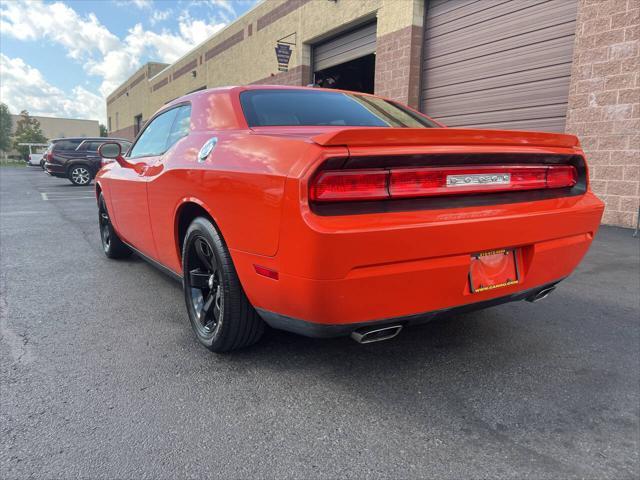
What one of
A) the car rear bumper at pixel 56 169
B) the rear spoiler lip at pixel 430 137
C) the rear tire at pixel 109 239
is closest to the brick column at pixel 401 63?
the rear tire at pixel 109 239

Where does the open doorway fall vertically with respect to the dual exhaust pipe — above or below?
above

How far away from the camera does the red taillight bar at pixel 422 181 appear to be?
1.86 meters

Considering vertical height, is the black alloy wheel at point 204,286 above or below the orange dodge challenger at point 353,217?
below

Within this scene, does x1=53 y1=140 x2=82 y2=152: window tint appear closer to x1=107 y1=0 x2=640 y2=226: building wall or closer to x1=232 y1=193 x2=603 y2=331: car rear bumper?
x1=107 y1=0 x2=640 y2=226: building wall

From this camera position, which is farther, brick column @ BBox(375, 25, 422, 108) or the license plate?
brick column @ BBox(375, 25, 422, 108)

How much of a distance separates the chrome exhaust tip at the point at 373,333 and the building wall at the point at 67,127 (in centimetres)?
12058

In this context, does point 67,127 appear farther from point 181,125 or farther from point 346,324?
point 346,324

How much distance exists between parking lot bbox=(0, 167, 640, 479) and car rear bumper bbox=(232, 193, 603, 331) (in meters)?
0.42

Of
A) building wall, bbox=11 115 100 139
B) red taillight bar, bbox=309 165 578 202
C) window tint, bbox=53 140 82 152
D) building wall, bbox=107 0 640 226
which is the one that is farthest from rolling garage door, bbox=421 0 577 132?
building wall, bbox=11 115 100 139

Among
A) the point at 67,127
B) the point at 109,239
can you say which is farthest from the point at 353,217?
the point at 67,127

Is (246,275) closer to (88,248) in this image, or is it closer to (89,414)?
(89,414)

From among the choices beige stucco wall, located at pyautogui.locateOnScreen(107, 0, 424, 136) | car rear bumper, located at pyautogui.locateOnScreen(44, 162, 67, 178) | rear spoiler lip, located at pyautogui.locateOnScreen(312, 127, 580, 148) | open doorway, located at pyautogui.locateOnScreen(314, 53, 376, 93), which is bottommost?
car rear bumper, located at pyautogui.locateOnScreen(44, 162, 67, 178)

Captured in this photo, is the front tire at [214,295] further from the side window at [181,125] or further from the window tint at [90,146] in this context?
the window tint at [90,146]

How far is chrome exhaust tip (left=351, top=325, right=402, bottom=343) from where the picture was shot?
2.00 metres
